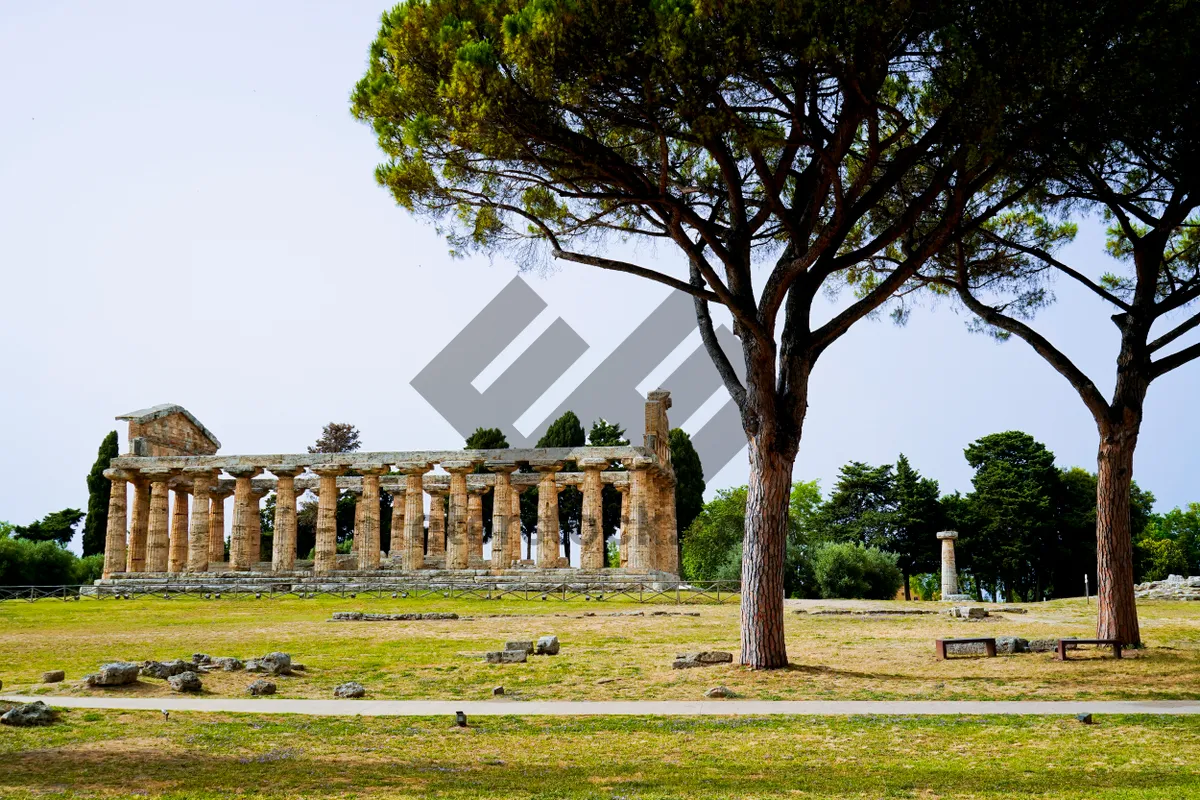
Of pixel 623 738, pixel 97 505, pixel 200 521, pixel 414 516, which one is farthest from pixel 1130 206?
pixel 97 505

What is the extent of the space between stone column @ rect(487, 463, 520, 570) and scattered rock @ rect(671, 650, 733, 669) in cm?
3297

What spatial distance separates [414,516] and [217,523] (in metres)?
13.6

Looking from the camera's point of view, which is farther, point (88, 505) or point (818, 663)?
point (88, 505)

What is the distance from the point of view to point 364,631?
26.5 m

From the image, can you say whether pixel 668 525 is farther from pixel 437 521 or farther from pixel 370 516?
pixel 370 516

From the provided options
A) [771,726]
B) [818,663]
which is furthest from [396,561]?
[771,726]

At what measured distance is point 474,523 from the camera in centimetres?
5800

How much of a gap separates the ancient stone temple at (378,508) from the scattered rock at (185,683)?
107ft

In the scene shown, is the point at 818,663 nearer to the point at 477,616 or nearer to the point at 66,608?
the point at 477,616

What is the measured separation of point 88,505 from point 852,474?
46.0 meters

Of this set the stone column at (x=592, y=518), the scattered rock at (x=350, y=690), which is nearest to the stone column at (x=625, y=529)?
the stone column at (x=592, y=518)

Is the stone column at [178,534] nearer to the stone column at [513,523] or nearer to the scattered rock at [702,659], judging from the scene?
the stone column at [513,523]

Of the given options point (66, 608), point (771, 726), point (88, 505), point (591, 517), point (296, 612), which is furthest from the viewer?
point (88, 505)

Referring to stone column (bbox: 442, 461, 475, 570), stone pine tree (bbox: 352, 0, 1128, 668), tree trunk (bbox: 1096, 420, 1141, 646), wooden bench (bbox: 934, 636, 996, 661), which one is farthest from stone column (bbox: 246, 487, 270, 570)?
tree trunk (bbox: 1096, 420, 1141, 646)
